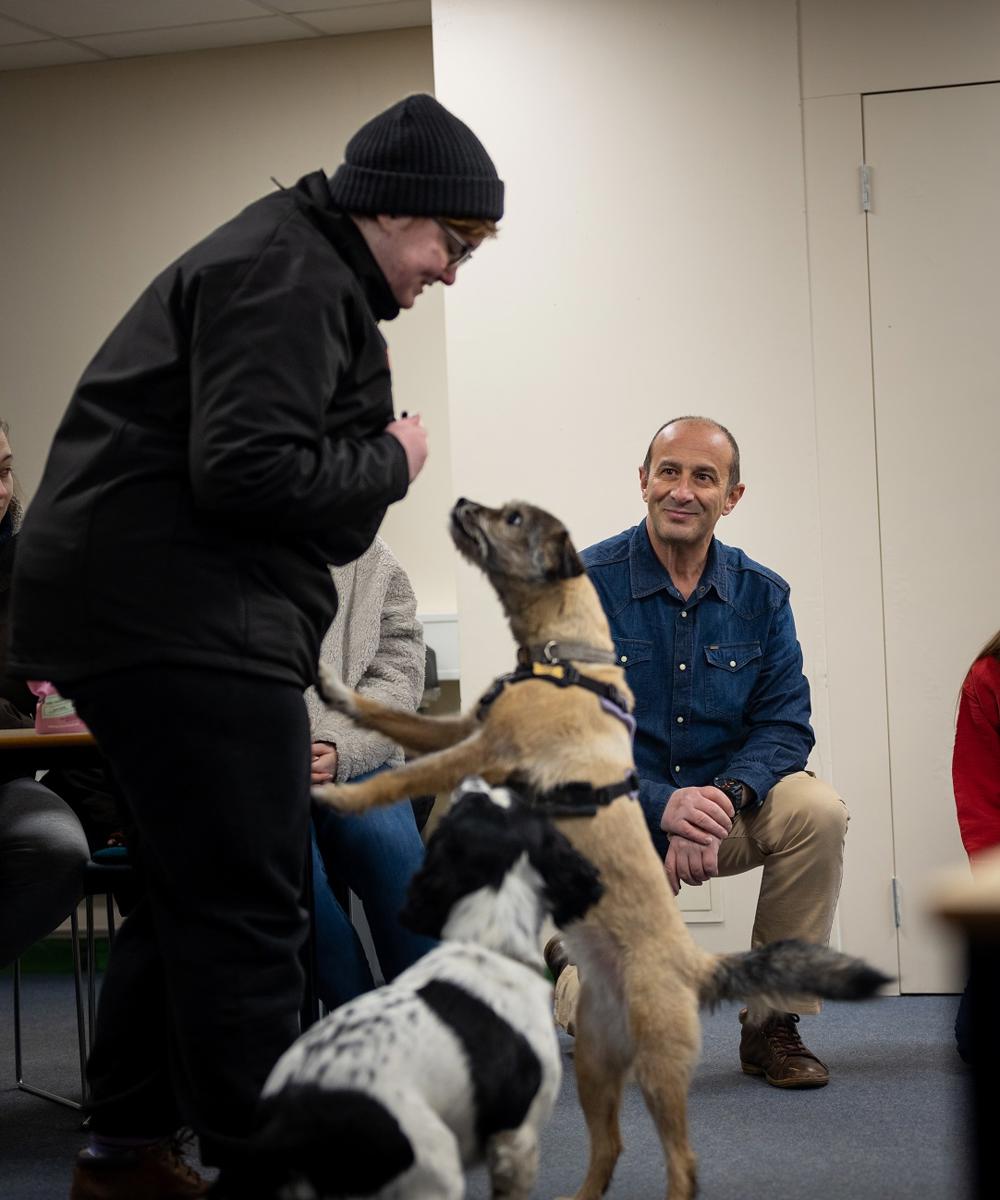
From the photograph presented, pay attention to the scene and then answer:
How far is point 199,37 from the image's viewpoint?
492cm

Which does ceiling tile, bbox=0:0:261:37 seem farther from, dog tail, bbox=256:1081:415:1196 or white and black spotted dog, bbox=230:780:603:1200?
dog tail, bbox=256:1081:415:1196

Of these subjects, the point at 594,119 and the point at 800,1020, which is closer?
the point at 800,1020

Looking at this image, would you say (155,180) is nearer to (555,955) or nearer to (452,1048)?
(555,955)

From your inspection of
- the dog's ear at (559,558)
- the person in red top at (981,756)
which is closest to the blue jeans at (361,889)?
the dog's ear at (559,558)

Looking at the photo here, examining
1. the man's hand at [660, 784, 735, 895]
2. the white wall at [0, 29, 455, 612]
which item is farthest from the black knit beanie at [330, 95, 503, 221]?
the white wall at [0, 29, 455, 612]

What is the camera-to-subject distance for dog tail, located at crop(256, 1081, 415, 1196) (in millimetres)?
1478

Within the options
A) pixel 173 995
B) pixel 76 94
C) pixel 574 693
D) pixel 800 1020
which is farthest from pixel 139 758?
pixel 76 94

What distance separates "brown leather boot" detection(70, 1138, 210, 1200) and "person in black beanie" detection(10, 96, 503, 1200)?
1.12 feet

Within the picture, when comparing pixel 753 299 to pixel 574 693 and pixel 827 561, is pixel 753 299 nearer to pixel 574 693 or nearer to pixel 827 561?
pixel 827 561

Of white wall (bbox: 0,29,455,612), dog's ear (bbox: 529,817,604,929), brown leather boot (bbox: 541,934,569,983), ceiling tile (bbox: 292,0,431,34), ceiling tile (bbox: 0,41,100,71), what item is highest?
ceiling tile (bbox: 0,41,100,71)

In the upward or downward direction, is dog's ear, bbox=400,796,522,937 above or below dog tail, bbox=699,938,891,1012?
above

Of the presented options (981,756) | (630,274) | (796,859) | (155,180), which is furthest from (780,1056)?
(155,180)

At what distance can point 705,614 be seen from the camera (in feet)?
10.6

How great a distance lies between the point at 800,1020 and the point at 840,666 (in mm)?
977
